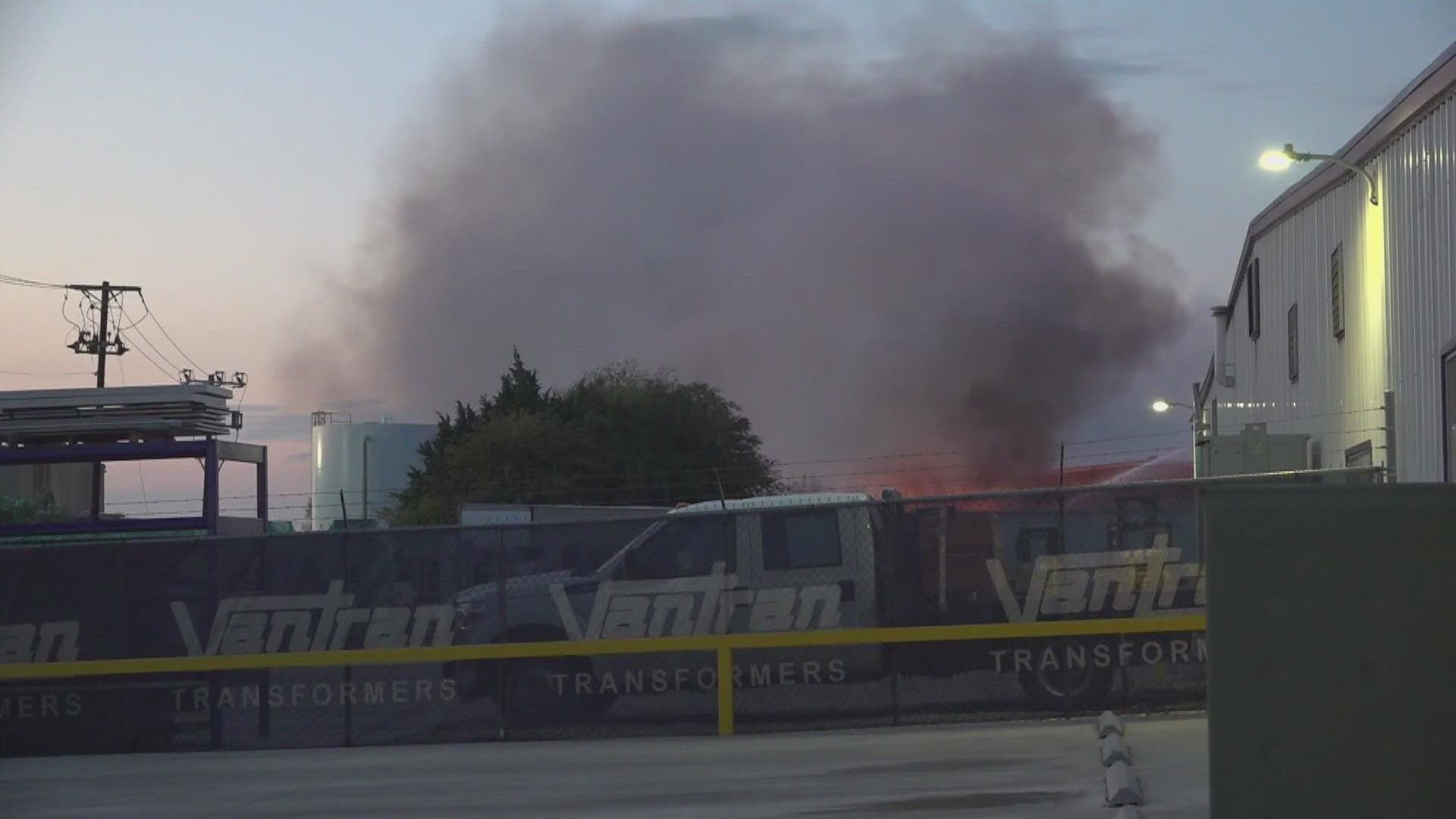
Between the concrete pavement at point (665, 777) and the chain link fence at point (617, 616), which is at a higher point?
the chain link fence at point (617, 616)

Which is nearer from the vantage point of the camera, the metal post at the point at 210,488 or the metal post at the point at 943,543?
the metal post at the point at 943,543

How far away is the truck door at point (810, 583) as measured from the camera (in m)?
14.1

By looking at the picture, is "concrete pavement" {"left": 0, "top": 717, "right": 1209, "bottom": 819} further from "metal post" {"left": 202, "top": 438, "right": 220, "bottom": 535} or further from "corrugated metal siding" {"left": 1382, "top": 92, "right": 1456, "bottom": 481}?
"corrugated metal siding" {"left": 1382, "top": 92, "right": 1456, "bottom": 481}

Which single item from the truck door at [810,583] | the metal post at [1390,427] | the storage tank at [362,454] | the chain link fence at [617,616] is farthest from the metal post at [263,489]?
the storage tank at [362,454]

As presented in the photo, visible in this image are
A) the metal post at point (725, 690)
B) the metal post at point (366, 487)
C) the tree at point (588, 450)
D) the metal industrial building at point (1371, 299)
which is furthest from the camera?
the tree at point (588, 450)

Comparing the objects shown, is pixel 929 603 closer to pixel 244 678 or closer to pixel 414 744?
pixel 414 744

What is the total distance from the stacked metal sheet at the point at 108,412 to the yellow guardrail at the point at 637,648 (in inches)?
133

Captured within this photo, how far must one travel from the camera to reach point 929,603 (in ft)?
46.0

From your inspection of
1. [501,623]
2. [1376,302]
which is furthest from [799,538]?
A: [1376,302]

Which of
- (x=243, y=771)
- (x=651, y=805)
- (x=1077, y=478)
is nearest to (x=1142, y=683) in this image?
(x=651, y=805)

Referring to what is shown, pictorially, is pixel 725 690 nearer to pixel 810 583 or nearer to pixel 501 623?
pixel 810 583

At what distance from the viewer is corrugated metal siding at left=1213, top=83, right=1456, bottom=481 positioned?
17.1 metres

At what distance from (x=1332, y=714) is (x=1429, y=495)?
2.64 ft

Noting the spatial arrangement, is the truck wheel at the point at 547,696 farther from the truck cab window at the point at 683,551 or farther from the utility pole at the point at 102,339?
the utility pole at the point at 102,339
